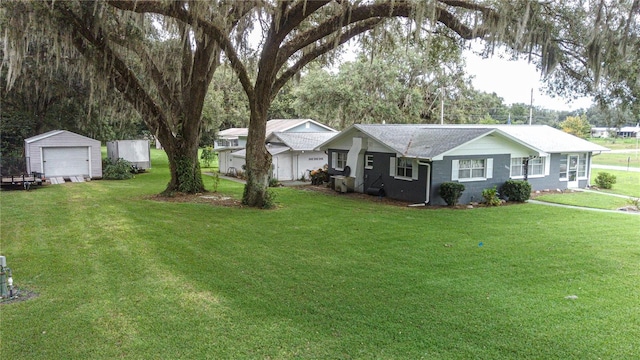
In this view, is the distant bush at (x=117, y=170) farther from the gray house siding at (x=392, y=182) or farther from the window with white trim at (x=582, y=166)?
the window with white trim at (x=582, y=166)

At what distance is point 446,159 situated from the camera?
1611 centimetres

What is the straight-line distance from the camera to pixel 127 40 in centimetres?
1302

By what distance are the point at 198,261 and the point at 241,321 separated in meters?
2.94

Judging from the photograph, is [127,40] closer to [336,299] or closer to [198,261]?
[198,261]

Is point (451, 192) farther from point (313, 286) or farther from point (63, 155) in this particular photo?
point (63, 155)

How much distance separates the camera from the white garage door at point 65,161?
2039 cm

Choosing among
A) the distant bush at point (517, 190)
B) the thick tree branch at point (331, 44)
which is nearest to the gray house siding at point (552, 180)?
the distant bush at point (517, 190)

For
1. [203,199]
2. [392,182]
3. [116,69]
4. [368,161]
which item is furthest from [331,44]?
[203,199]

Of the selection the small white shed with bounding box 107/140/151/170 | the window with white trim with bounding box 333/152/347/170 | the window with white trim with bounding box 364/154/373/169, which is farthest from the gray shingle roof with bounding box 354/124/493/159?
the small white shed with bounding box 107/140/151/170

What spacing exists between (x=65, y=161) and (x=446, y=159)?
1747cm

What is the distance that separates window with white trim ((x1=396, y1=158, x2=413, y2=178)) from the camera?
1702cm

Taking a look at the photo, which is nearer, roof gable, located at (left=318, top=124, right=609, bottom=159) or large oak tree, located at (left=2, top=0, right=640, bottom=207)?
large oak tree, located at (left=2, top=0, right=640, bottom=207)

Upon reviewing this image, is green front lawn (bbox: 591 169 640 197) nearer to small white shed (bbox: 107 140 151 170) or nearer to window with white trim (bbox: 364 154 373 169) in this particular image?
window with white trim (bbox: 364 154 373 169)

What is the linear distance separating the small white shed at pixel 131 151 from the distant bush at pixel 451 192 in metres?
17.8
